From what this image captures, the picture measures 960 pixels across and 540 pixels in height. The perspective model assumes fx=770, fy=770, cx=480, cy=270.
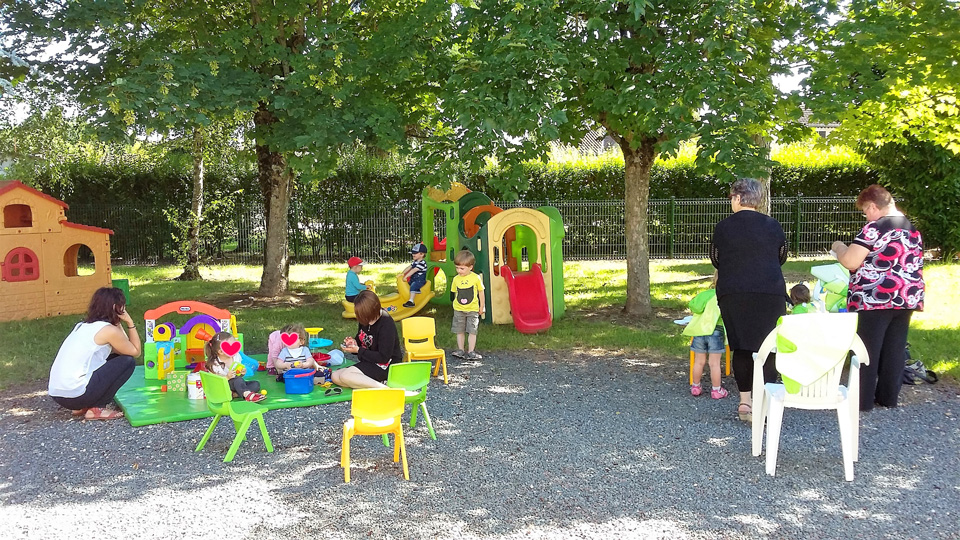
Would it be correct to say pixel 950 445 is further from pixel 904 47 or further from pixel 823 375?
pixel 904 47

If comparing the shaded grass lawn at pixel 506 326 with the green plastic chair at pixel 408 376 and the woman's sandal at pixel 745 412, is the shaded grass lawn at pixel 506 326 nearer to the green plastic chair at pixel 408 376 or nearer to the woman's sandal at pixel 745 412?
the woman's sandal at pixel 745 412

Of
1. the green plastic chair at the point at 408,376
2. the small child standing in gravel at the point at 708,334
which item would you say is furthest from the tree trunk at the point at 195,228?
the small child standing in gravel at the point at 708,334

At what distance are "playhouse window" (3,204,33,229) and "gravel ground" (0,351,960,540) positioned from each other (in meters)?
5.83

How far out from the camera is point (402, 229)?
19938 millimetres

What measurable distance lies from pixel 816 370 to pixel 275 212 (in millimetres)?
10513

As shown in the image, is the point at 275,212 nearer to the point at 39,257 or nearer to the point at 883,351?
the point at 39,257

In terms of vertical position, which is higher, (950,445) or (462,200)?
(462,200)

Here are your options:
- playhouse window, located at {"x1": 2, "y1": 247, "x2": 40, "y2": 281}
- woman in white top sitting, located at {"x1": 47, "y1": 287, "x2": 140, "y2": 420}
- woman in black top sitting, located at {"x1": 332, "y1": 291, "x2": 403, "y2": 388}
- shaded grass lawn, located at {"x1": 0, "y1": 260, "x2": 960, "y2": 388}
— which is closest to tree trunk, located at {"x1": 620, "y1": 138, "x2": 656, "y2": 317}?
shaded grass lawn, located at {"x1": 0, "y1": 260, "x2": 960, "y2": 388}

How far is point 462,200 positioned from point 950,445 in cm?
846

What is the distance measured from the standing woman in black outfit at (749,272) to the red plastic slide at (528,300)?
13.8 feet

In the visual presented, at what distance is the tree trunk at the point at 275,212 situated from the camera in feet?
44.5

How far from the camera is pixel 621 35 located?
10.9 metres

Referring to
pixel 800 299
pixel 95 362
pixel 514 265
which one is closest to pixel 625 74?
pixel 800 299

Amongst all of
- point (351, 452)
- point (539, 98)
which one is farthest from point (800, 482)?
point (539, 98)
